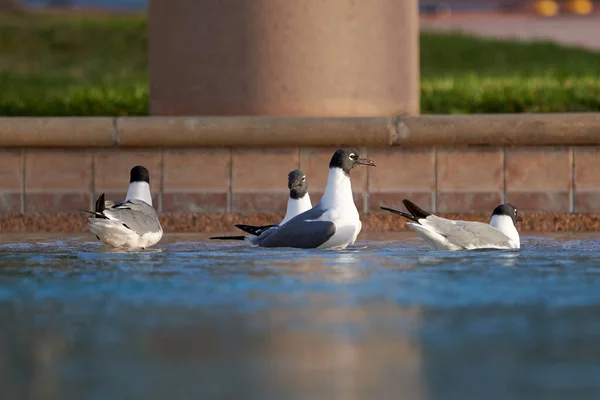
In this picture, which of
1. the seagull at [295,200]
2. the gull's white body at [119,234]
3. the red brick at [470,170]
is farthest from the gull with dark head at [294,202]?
the red brick at [470,170]

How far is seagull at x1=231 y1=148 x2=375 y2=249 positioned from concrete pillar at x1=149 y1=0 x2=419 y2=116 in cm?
232

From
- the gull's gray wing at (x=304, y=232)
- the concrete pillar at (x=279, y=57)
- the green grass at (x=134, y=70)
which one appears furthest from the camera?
the green grass at (x=134, y=70)

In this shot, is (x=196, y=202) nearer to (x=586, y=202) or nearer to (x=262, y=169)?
(x=262, y=169)

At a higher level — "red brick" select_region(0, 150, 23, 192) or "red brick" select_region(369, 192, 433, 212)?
"red brick" select_region(0, 150, 23, 192)

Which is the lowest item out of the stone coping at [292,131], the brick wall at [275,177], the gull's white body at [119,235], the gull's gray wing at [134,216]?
the gull's white body at [119,235]

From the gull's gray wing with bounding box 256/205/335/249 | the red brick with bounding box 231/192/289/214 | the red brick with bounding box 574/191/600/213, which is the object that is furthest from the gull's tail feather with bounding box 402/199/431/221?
the red brick with bounding box 574/191/600/213

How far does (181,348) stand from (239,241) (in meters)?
5.48

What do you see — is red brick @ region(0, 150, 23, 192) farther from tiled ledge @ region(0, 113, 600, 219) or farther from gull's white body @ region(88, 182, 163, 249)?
gull's white body @ region(88, 182, 163, 249)

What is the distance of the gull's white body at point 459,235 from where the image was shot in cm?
1101

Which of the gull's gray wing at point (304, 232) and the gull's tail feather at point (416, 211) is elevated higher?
the gull's tail feather at point (416, 211)

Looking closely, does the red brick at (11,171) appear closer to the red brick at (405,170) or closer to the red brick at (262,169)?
the red brick at (262,169)

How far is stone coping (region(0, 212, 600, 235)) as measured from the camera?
13227 millimetres

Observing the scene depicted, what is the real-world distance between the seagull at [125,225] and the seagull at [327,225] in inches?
34.1

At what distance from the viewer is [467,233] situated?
1102 centimetres
